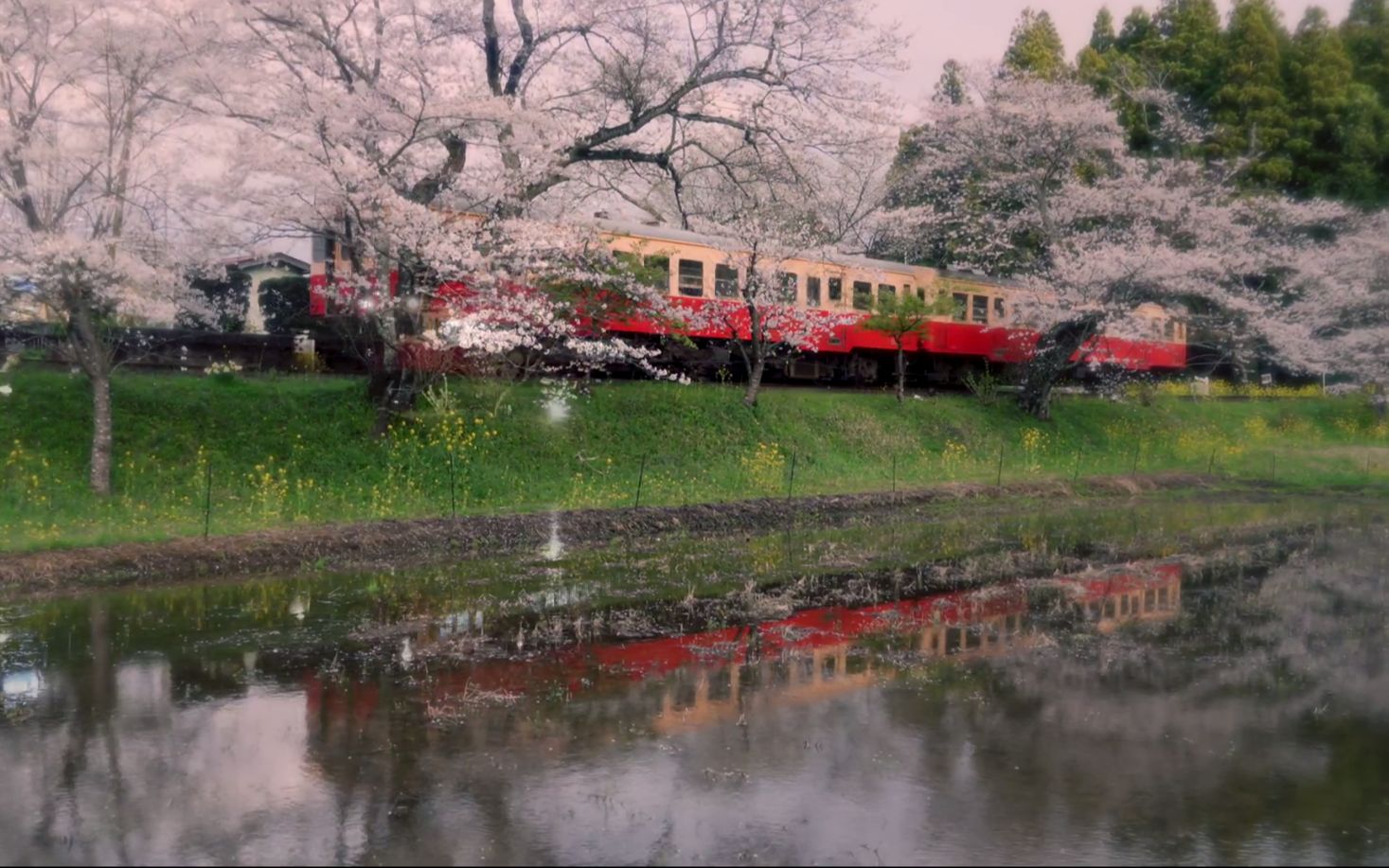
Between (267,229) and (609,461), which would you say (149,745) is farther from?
(609,461)

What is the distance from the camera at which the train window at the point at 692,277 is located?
66.7 ft

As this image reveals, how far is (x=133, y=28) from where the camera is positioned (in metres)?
12.0

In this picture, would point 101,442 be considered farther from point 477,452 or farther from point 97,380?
point 477,452

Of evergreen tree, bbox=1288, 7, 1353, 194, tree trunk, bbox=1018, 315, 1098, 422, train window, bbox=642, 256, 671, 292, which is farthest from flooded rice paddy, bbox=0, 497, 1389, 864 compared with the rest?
evergreen tree, bbox=1288, 7, 1353, 194

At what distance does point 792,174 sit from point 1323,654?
10.1 metres

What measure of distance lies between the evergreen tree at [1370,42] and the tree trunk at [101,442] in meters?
34.6

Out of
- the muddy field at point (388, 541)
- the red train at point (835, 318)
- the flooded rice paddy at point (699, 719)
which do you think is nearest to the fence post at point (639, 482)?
the muddy field at point (388, 541)

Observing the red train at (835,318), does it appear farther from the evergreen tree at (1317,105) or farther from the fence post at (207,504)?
the evergreen tree at (1317,105)

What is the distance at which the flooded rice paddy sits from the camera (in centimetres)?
504

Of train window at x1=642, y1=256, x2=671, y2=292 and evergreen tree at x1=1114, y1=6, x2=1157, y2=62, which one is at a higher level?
evergreen tree at x1=1114, y1=6, x2=1157, y2=62

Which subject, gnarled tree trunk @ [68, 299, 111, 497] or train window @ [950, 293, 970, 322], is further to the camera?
train window @ [950, 293, 970, 322]

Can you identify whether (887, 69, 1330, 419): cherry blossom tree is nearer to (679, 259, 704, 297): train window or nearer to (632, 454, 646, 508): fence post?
(679, 259, 704, 297): train window

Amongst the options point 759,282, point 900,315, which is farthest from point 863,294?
point 759,282

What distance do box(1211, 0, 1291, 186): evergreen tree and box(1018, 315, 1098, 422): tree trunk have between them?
10848 mm
